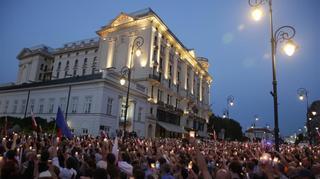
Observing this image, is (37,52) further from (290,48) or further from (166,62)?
(290,48)

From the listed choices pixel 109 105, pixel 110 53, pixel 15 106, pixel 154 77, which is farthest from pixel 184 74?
pixel 15 106

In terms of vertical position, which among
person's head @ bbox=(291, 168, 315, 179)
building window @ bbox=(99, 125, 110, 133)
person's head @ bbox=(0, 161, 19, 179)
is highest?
building window @ bbox=(99, 125, 110, 133)

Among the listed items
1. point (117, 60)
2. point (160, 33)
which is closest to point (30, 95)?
point (117, 60)

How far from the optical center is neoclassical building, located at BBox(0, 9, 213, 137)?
38.1 metres

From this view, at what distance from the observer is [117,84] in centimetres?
3906

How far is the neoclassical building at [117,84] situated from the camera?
38.1m

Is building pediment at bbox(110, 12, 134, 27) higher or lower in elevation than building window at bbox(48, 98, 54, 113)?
higher

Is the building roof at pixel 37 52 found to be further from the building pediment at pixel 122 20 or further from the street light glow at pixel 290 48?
the street light glow at pixel 290 48

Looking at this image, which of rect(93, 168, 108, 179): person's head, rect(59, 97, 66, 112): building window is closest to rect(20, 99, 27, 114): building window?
rect(59, 97, 66, 112): building window

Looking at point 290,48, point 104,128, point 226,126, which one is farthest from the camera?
point 226,126

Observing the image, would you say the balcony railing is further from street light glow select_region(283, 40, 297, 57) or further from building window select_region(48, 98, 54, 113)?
street light glow select_region(283, 40, 297, 57)

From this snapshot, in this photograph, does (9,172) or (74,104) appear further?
(74,104)

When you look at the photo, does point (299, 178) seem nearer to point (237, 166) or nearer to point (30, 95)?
point (237, 166)

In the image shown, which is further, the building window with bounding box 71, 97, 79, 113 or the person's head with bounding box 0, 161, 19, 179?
the building window with bounding box 71, 97, 79, 113
